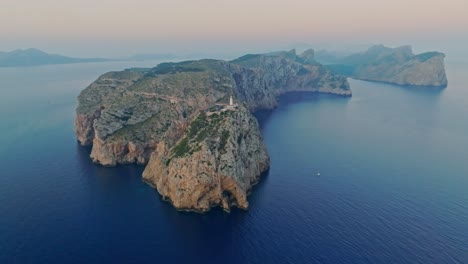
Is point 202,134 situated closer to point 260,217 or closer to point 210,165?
point 210,165

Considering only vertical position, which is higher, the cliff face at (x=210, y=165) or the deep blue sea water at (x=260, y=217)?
the cliff face at (x=210, y=165)

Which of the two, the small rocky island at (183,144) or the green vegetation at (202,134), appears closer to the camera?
the small rocky island at (183,144)

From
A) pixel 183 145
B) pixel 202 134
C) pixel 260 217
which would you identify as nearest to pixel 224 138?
pixel 202 134

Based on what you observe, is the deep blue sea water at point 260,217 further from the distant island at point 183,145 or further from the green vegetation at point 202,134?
the green vegetation at point 202,134

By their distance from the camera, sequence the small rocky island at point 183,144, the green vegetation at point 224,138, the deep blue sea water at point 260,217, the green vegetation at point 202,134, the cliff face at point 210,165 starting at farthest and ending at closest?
1. the green vegetation at point 224,138
2. the green vegetation at point 202,134
3. the small rocky island at point 183,144
4. the cliff face at point 210,165
5. the deep blue sea water at point 260,217

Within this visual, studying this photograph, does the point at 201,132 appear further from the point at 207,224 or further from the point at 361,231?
the point at 361,231

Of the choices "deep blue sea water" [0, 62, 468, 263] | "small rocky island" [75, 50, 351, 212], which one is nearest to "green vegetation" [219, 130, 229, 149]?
"small rocky island" [75, 50, 351, 212]

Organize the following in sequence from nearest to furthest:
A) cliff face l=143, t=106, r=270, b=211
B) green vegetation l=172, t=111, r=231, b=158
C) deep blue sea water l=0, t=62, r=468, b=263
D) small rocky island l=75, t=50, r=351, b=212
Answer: deep blue sea water l=0, t=62, r=468, b=263 < cliff face l=143, t=106, r=270, b=211 < small rocky island l=75, t=50, r=351, b=212 < green vegetation l=172, t=111, r=231, b=158

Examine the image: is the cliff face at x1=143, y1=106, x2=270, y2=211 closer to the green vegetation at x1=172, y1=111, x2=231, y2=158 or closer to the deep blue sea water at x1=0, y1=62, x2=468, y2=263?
the green vegetation at x1=172, y1=111, x2=231, y2=158

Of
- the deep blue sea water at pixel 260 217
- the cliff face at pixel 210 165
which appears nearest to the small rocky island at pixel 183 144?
the cliff face at pixel 210 165
